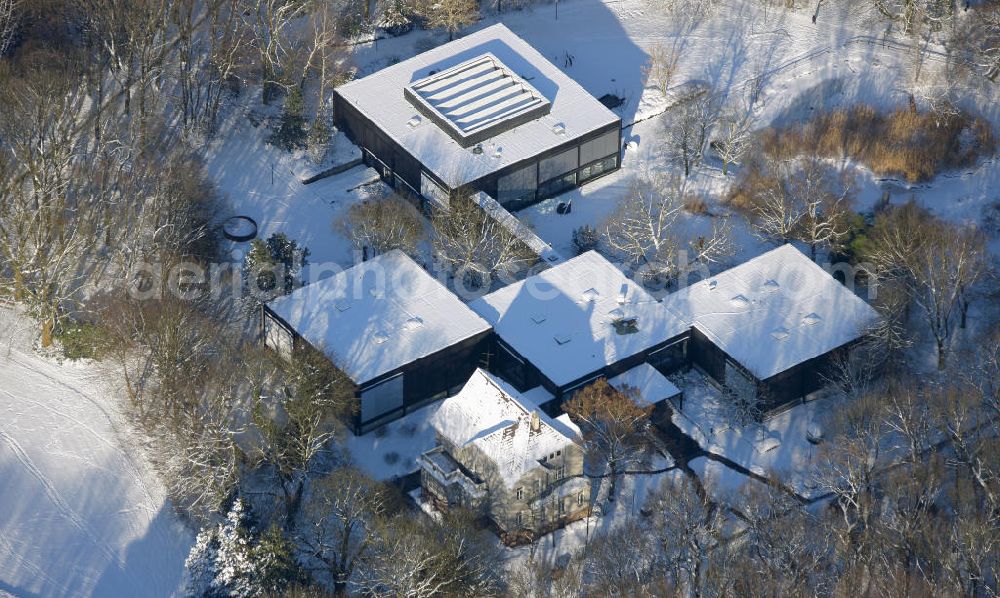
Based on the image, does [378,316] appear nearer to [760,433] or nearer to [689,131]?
[760,433]

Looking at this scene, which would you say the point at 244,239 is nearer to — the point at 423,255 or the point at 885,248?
the point at 423,255

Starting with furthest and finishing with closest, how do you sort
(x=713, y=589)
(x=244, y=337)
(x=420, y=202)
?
(x=420, y=202)
(x=244, y=337)
(x=713, y=589)

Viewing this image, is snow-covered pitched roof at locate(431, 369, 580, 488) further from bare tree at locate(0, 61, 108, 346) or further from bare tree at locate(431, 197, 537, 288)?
bare tree at locate(0, 61, 108, 346)

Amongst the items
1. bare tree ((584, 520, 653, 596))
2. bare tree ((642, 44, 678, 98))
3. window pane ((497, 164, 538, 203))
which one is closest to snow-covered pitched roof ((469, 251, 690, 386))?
window pane ((497, 164, 538, 203))

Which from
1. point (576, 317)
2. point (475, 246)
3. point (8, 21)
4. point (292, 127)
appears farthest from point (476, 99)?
point (8, 21)

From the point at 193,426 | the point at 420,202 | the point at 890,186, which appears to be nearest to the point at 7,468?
the point at 193,426

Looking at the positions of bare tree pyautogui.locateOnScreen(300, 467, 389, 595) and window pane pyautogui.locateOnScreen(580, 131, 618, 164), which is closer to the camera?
bare tree pyautogui.locateOnScreen(300, 467, 389, 595)

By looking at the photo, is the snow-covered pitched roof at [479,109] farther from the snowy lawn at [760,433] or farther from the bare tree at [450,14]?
the snowy lawn at [760,433]
